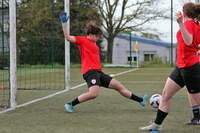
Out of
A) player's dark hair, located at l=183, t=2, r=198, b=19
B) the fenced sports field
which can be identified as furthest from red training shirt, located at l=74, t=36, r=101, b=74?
player's dark hair, located at l=183, t=2, r=198, b=19

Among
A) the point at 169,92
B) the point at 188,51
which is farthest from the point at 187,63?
the point at 169,92

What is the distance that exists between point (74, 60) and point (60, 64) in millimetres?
3130

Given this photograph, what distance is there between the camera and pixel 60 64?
20.2 metres

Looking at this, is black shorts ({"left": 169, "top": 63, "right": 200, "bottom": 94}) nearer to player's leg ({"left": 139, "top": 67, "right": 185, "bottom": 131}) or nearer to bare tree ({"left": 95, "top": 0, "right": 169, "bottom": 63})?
player's leg ({"left": 139, "top": 67, "right": 185, "bottom": 131})

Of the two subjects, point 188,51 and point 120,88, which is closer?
point 188,51

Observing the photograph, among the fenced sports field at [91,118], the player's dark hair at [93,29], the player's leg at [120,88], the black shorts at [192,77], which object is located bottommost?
the fenced sports field at [91,118]

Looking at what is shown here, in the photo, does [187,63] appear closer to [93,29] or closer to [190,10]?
[190,10]

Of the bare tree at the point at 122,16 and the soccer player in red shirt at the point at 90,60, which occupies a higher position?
the bare tree at the point at 122,16

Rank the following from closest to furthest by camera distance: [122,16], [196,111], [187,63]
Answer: [187,63] → [196,111] → [122,16]

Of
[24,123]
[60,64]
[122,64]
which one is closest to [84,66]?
[24,123]

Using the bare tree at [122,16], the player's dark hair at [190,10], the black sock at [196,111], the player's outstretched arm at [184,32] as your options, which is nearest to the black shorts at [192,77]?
the player's outstretched arm at [184,32]

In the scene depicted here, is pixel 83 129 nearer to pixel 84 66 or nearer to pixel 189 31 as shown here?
pixel 84 66

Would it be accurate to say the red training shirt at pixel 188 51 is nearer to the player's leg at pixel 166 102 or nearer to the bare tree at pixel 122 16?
the player's leg at pixel 166 102

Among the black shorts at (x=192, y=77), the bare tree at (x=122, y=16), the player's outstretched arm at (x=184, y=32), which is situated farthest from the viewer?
the bare tree at (x=122, y=16)
